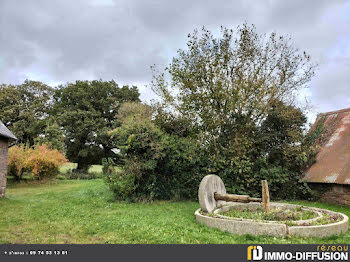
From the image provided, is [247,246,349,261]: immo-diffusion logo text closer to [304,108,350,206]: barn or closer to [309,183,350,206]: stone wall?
[304,108,350,206]: barn

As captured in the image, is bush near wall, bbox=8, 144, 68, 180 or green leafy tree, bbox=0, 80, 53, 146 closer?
bush near wall, bbox=8, 144, 68, 180

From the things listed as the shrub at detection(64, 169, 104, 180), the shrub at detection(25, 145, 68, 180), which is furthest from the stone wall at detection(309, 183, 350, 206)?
the shrub at detection(64, 169, 104, 180)

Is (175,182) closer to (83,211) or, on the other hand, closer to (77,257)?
(83,211)

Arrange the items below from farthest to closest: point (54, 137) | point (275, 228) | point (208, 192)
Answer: point (54, 137), point (208, 192), point (275, 228)

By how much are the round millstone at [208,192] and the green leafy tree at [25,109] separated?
77.3 feet

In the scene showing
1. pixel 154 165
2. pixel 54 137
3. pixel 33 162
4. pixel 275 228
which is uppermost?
pixel 54 137

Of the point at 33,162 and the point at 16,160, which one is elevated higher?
the point at 16,160

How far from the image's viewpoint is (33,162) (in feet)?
65.5

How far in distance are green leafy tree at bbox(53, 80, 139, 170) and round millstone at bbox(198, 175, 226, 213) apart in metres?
20.4

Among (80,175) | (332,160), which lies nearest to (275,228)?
(332,160)

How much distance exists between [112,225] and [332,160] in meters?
9.71

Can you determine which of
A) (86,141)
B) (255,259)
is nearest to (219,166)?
(255,259)

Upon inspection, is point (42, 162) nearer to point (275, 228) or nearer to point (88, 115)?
point (88, 115)

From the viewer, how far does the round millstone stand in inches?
319
